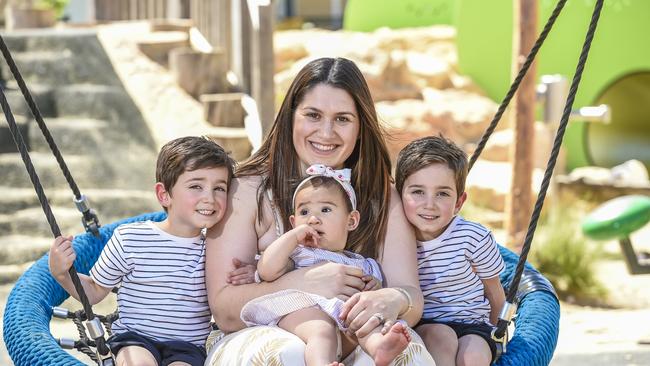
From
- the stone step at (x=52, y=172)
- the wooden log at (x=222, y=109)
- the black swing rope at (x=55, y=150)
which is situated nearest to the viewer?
the black swing rope at (x=55, y=150)

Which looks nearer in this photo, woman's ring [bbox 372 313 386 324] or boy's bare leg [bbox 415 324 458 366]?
woman's ring [bbox 372 313 386 324]

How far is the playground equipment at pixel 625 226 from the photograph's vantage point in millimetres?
5117

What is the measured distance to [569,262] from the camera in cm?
576

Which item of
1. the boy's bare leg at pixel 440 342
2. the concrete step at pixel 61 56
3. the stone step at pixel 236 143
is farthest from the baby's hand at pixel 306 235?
the concrete step at pixel 61 56

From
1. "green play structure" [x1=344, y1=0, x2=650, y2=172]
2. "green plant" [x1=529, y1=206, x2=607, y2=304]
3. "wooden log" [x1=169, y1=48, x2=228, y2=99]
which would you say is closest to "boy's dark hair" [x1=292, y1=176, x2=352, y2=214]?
"green plant" [x1=529, y1=206, x2=607, y2=304]

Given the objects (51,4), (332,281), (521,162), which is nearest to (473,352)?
(332,281)

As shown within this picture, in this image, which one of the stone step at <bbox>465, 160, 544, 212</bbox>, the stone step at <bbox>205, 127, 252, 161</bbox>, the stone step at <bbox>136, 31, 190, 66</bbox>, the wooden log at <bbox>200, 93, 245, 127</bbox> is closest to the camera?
the stone step at <bbox>205, 127, 252, 161</bbox>

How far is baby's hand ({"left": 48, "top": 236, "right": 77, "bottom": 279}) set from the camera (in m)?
2.20

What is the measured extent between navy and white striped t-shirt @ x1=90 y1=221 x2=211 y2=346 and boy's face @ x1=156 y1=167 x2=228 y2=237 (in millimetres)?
81

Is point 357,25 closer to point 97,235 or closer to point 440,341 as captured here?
point 97,235

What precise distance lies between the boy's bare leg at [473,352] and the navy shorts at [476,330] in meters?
0.01

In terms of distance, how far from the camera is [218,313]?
7.42ft

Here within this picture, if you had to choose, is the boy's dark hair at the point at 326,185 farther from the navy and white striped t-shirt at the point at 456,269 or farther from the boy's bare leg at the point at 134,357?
the boy's bare leg at the point at 134,357

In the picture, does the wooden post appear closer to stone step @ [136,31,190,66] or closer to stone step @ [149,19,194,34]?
stone step @ [136,31,190,66]
